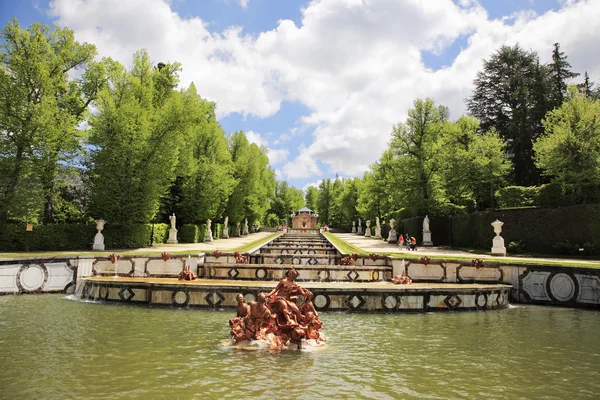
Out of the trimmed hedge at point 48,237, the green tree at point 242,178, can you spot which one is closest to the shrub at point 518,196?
the green tree at point 242,178

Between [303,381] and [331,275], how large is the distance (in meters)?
12.7

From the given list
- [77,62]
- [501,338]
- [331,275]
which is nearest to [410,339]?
[501,338]

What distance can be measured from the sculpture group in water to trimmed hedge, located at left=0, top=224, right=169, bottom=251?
2432 centimetres

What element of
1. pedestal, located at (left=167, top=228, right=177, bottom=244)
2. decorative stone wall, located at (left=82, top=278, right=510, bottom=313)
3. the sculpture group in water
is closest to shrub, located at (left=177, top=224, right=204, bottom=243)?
pedestal, located at (left=167, top=228, right=177, bottom=244)

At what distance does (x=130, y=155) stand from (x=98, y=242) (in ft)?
22.3

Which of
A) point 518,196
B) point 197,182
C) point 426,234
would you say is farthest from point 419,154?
point 197,182

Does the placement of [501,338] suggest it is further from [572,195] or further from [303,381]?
[572,195]

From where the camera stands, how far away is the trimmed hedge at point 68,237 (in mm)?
27766

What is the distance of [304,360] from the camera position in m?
8.46

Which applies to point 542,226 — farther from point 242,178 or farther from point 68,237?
point 242,178

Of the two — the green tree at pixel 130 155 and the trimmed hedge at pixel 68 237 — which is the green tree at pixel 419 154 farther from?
the trimmed hedge at pixel 68 237

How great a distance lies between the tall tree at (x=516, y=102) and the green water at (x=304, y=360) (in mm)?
42808

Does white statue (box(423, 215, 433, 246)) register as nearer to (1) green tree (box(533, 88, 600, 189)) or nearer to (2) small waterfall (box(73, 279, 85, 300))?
(1) green tree (box(533, 88, 600, 189))

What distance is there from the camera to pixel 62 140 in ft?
99.3
